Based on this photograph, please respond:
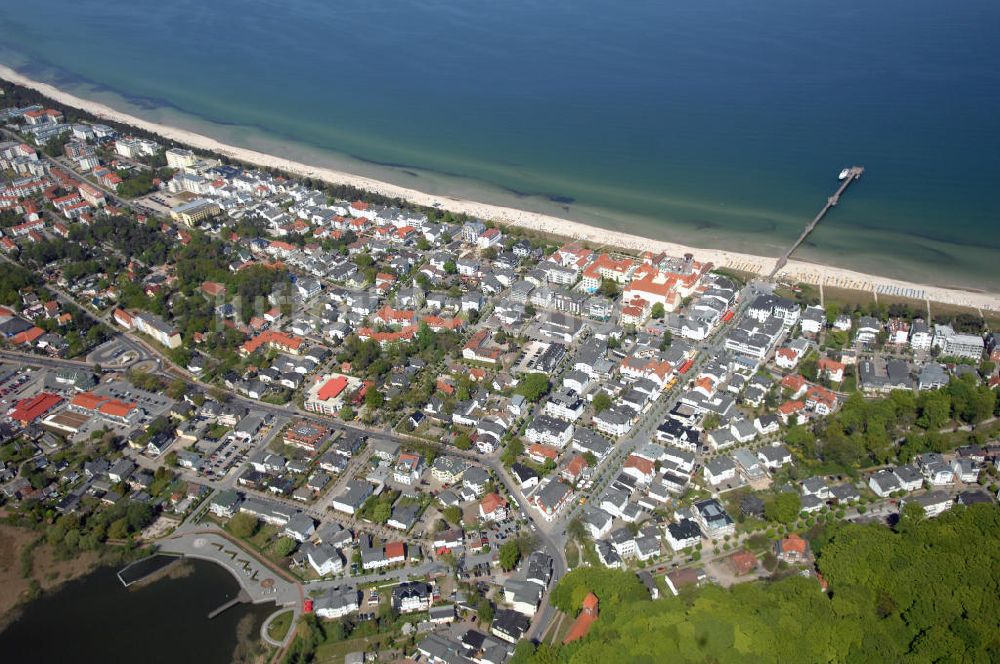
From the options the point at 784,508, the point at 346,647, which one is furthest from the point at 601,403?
the point at 346,647

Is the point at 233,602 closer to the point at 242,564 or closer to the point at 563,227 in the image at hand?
the point at 242,564

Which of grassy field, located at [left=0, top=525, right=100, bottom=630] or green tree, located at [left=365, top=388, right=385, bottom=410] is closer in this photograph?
grassy field, located at [left=0, top=525, right=100, bottom=630]

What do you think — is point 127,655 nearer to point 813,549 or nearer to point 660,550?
point 660,550

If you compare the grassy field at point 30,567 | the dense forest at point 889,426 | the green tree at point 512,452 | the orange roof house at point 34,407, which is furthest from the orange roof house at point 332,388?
the dense forest at point 889,426

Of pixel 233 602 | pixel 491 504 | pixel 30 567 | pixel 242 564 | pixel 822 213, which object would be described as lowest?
pixel 30 567

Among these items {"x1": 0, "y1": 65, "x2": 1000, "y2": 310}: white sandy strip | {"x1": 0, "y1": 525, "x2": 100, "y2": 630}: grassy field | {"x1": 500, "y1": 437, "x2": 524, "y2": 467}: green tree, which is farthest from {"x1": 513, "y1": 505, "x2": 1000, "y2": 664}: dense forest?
{"x1": 0, "y1": 65, "x2": 1000, "y2": 310}: white sandy strip

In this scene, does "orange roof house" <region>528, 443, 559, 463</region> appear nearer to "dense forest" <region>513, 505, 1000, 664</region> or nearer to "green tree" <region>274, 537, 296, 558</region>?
"dense forest" <region>513, 505, 1000, 664</region>

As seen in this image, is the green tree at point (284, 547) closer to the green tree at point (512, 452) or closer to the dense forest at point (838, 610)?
the green tree at point (512, 452)
